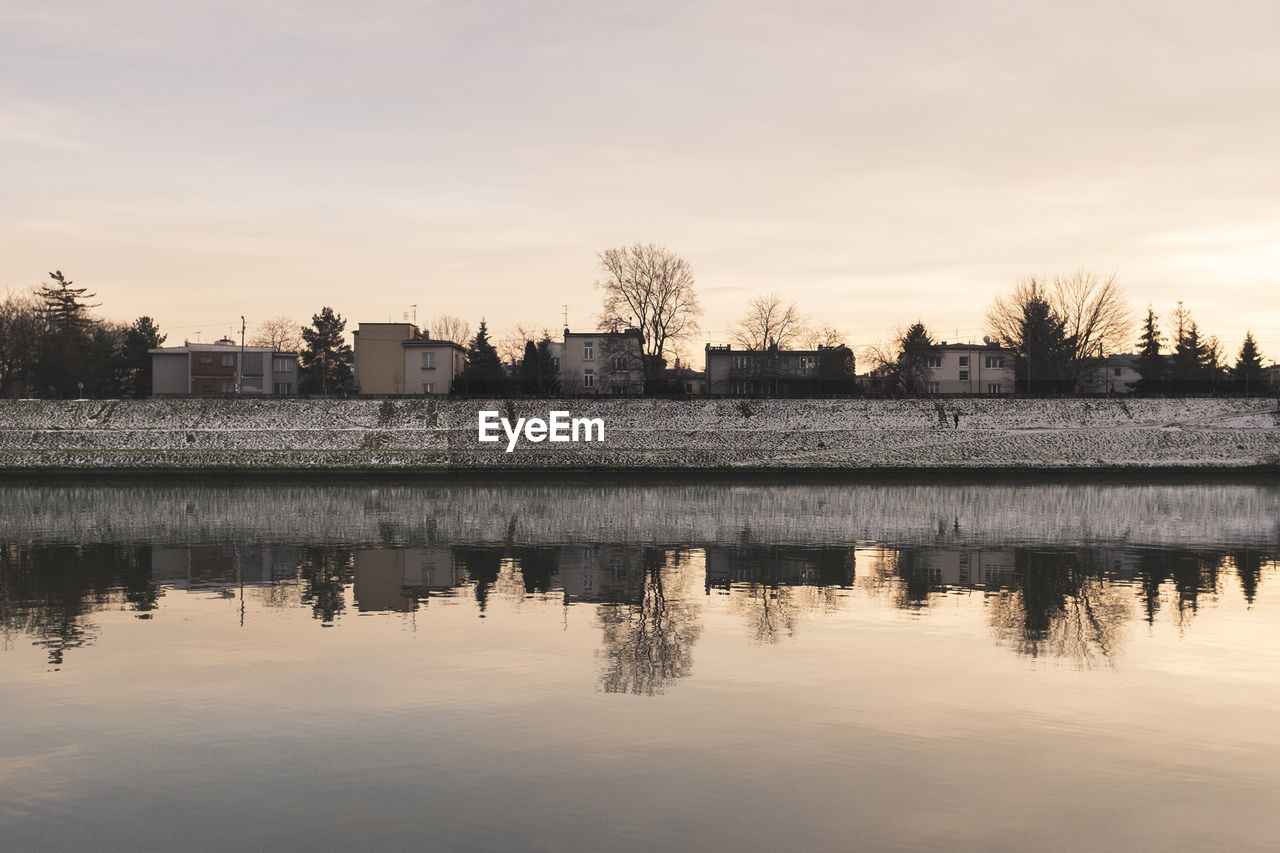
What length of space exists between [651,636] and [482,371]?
7862cm

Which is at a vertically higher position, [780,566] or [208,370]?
[208,370]

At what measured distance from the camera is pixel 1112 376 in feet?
397

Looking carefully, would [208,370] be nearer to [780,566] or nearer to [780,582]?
[780,566]

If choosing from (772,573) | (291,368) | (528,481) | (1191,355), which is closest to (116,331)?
(291,368)

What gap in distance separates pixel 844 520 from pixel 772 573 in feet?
41.7

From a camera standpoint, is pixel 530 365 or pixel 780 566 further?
pixel 530 365

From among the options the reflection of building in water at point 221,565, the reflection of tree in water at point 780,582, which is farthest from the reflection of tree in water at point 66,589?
the reflection of tree in water at point 780,582

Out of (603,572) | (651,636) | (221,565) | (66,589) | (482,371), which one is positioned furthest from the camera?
(482,371)

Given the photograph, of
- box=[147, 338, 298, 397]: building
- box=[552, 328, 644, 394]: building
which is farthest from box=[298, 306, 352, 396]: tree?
box=[552, 328, 644, 394]: building

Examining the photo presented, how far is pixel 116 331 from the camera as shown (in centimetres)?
15475

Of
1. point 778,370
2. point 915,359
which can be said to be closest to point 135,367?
point 778,370

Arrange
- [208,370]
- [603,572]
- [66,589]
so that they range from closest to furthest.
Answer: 1. [66,589]
2. [603,572]
3. [208,370]

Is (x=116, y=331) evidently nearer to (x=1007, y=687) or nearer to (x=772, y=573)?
(x=772, y=573)

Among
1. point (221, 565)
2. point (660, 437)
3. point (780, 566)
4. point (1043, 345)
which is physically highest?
point (1043, 345)
